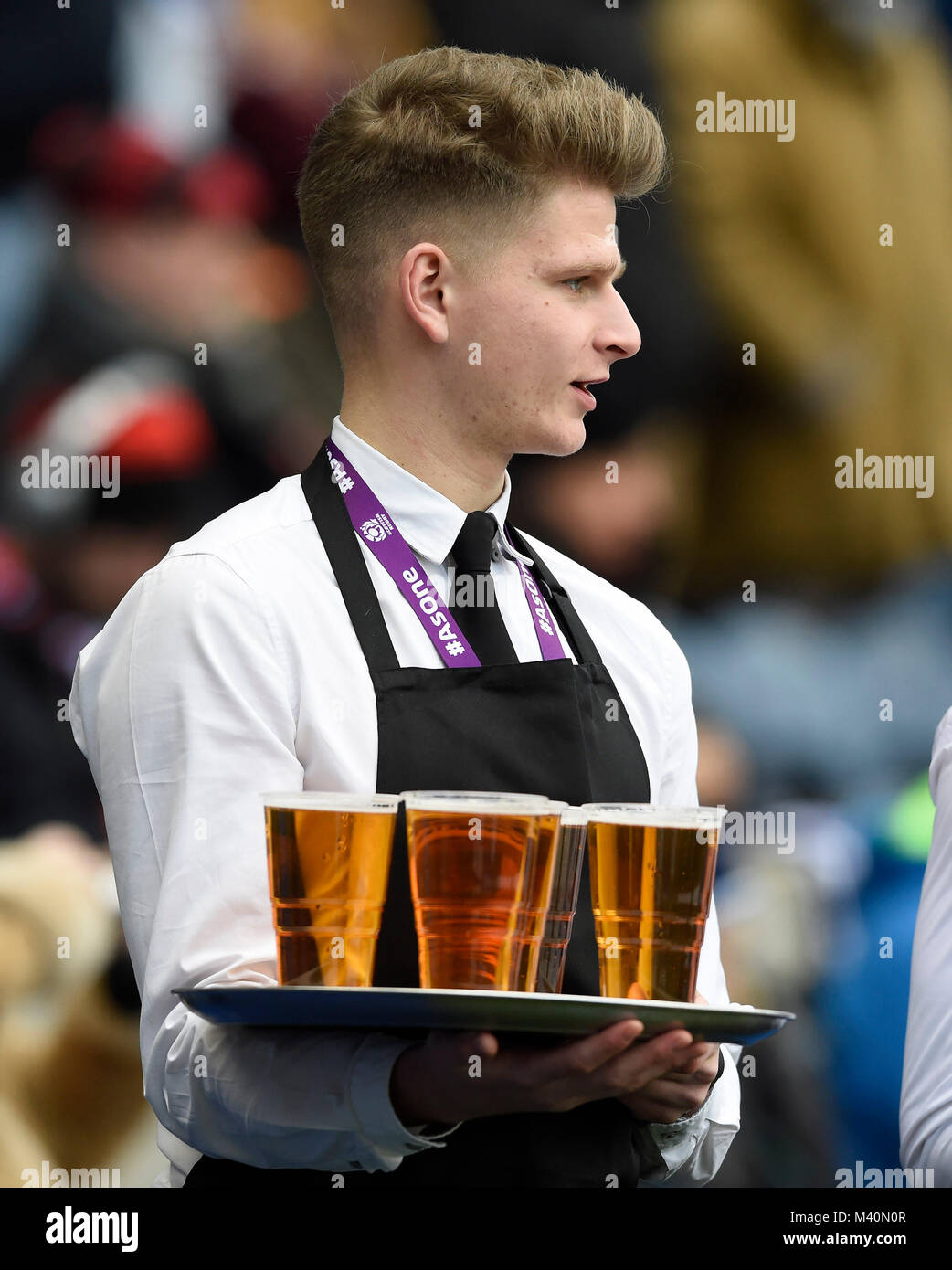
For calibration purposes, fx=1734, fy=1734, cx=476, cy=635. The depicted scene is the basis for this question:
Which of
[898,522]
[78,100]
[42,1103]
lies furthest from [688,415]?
[42,1103]

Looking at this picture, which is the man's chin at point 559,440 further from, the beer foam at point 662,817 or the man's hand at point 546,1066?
the man's hand at point 546,1066

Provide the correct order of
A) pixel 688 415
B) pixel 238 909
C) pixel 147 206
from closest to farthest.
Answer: pixel 238 909 → pixel 147 206 → pixel 688 415

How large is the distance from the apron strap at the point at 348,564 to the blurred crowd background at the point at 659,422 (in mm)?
1115

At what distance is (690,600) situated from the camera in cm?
311

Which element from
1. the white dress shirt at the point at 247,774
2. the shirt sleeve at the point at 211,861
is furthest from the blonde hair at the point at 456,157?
the shirt sleeve at the point at 211,861

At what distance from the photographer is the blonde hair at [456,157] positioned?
1.76 m

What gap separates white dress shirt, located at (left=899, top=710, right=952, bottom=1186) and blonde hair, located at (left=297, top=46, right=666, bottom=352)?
0.71 meters

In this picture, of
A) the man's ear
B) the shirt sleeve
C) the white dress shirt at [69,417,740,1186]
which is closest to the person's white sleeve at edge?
the white dress shirt at [69,417,740,1186]

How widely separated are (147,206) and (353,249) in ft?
3.97

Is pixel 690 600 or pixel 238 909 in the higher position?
pixel 690 600

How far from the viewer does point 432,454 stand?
71.0 inches

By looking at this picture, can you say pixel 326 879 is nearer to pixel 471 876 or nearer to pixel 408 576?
pixel 471 876

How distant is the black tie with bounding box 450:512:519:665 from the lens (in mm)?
1746
